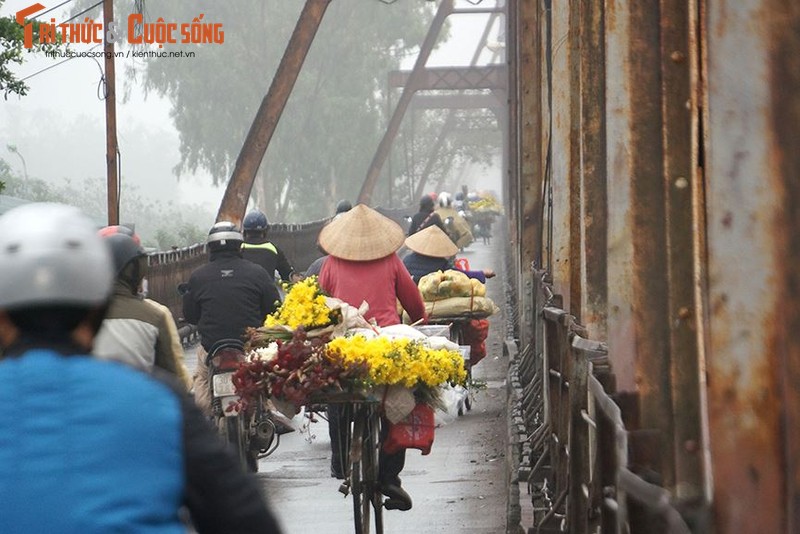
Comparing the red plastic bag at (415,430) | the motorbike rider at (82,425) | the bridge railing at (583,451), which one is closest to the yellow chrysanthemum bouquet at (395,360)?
the red plastic bag at (415,430)

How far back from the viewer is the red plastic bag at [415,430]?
29.8ft

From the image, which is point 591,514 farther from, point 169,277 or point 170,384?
point 169,277

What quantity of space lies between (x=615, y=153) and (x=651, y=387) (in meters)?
0.88

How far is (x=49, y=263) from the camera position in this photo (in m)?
2.57

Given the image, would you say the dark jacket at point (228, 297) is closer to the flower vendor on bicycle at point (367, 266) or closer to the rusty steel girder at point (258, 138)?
the flower vendor on bicycle at point (367, 266)

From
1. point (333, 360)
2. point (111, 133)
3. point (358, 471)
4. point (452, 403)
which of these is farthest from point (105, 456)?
point (111, 133)

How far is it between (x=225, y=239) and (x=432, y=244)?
596 centimetres

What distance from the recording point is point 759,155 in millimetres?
3365

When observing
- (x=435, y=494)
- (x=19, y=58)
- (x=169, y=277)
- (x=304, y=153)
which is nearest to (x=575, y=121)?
(x=435, y=494)

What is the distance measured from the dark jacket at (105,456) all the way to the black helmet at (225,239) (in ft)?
26.0

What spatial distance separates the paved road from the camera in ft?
33.4

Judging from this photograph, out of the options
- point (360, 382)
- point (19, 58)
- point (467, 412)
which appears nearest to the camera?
point (360, 382)

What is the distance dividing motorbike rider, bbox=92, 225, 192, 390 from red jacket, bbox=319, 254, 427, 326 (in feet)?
10.8

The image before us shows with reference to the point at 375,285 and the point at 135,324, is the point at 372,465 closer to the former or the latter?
the point at 375,285
